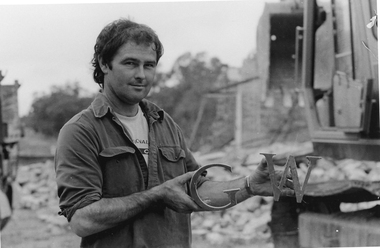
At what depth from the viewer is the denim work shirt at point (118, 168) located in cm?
191

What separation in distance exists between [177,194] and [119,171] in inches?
10.0

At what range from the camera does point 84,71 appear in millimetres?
3064

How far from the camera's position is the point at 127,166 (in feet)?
6.72

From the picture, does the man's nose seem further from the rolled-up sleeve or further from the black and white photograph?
the rolled-up sleeve

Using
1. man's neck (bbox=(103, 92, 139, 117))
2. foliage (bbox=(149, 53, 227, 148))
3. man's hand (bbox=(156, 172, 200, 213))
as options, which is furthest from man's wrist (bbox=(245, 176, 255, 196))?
foliage (bbox=(149, 53, 227, 148))

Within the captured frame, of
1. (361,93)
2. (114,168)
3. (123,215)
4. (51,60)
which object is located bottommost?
(123,215)

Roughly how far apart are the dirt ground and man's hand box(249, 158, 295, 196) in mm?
1225

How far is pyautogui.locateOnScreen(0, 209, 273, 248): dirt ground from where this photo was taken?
3188 mm

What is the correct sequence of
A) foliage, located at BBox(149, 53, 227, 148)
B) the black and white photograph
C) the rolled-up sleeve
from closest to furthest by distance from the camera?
the rolled-up sleeve
the black and white photograph
foliage, located at BBox(149, 53, 227, 148)

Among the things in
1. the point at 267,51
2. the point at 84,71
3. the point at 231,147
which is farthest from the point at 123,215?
the point at 267,51

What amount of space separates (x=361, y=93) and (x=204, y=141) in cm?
108

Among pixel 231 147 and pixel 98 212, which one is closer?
pixel 98 212

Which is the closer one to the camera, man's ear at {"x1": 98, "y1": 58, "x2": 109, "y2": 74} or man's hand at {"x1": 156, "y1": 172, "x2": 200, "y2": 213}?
man's hand at {"x1": 156, "y1": 172, "x2": 200, "y2": 213}

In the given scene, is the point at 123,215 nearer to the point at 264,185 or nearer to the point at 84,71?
the point at 264,185
